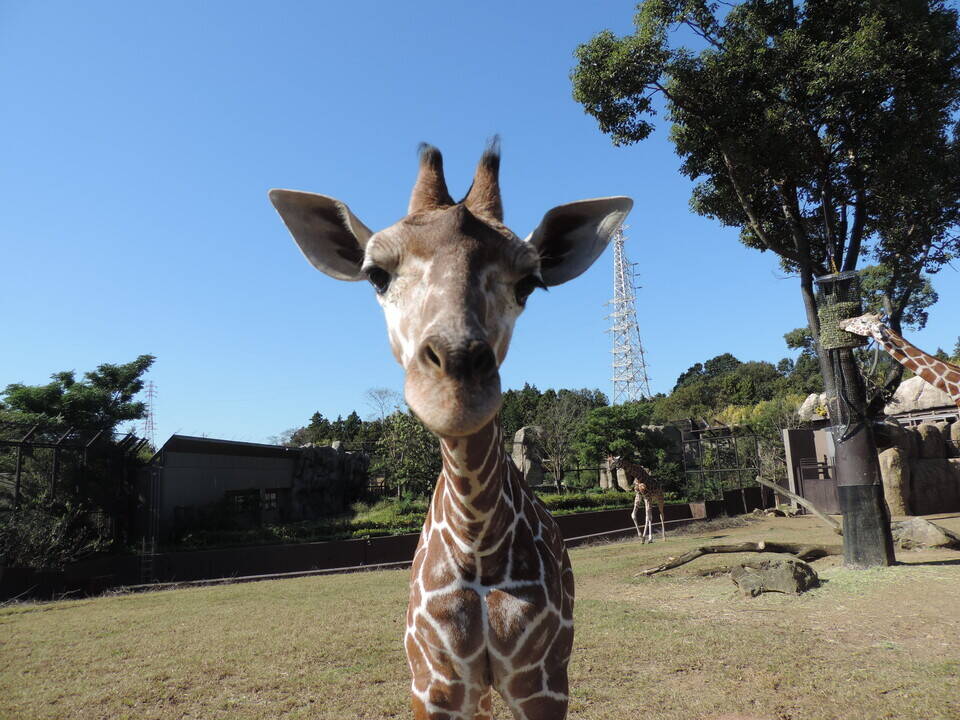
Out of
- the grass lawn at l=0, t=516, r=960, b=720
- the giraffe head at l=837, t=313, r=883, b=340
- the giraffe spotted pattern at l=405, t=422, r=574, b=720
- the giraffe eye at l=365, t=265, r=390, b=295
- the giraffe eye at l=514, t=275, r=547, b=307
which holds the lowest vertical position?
the grass lawn at l=0, t=516, r=960, b=720

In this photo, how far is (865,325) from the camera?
1170 cm

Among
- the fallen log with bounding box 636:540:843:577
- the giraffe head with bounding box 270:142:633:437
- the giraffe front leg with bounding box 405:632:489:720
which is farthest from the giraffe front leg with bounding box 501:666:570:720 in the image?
the fallen log with bounding box 636:540:843:577

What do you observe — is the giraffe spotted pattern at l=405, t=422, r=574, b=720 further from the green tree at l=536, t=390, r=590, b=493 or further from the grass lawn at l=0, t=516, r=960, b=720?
the green tree at l=536, t=390, r=590, b=493

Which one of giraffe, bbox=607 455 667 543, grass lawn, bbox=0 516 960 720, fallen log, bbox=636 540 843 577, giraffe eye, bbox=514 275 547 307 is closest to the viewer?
giraffe eye, bbox=514 275 547 307

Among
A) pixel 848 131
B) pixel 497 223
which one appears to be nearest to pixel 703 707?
pixel 497 223

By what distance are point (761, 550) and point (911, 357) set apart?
5.10 meters

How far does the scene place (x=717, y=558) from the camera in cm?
1402

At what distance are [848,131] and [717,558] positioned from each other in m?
9.93

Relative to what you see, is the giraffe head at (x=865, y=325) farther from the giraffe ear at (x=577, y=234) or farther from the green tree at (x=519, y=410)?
the green tree at (x=519, y=410)

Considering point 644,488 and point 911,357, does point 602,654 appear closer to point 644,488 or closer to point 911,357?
point 911,357

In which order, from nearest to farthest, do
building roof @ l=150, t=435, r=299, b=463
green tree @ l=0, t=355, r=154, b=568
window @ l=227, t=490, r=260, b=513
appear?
1. green tree @ l=0, t=355, r=154, b=568
2. building roof @ l=150, t=435, r=299, b=463
3. window @ l=227, t=490, r=260, b=513

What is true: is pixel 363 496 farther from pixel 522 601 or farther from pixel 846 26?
pixel 522 601

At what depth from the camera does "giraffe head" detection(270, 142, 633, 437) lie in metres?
2.08

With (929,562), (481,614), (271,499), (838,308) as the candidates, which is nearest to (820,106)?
(838,308)
